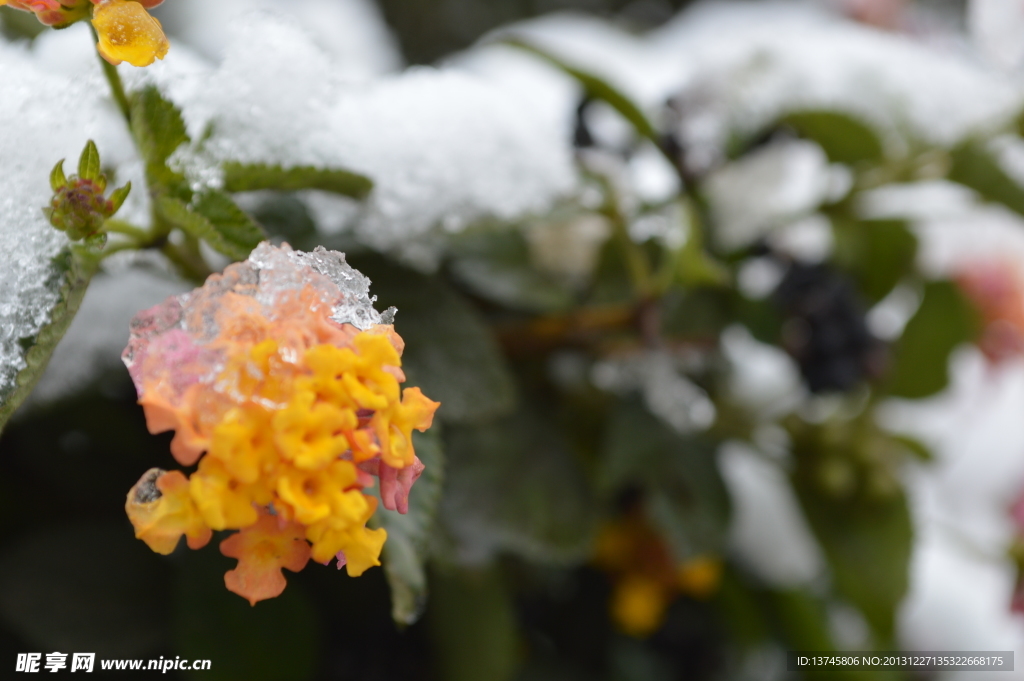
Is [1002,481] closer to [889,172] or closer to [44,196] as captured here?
[889,172]

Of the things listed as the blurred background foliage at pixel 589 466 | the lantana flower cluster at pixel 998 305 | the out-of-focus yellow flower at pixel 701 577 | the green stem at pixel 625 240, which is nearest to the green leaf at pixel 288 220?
the blurred background foliage at pixel 589 466

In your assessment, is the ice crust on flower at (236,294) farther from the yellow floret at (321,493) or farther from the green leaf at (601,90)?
the green leaf at (601,90)

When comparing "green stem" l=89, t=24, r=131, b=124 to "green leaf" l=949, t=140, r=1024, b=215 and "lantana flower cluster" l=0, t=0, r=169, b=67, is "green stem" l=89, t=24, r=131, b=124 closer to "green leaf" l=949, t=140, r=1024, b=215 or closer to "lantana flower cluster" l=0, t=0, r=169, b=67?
"lantana flower cluster" l=0, t=0, r=169, b=67

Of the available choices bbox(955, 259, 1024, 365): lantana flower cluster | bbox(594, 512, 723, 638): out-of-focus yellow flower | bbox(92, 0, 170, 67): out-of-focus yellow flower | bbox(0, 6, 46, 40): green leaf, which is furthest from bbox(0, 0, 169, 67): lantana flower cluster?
bbox(955, 259, 1024, 365): lantana flower cluster

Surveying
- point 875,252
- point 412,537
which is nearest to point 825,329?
point 875,252

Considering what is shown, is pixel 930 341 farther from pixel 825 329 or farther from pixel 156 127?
pixel 156 127

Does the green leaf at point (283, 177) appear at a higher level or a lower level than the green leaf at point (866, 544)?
higher
